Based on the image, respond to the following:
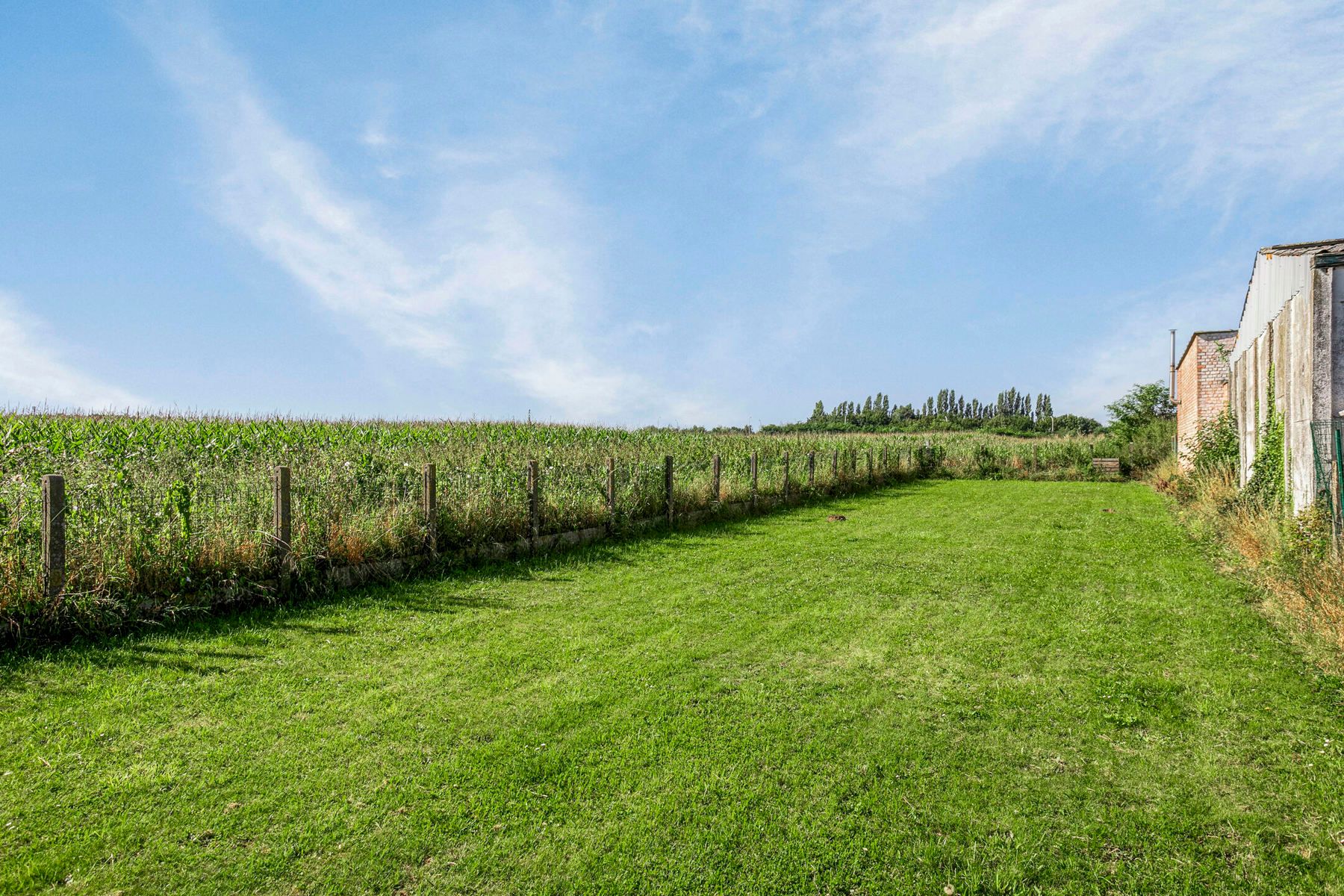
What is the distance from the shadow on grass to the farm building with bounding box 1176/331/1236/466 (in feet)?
45.7

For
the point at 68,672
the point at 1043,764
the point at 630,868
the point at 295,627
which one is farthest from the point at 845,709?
the point at 68,672

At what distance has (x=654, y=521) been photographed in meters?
10.8

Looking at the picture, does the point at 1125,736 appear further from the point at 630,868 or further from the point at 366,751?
the point at 366,751

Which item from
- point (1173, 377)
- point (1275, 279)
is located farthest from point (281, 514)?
point (1173, 377)

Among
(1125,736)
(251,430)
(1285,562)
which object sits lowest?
(1125,736)

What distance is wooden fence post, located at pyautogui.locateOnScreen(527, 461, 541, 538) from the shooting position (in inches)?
346

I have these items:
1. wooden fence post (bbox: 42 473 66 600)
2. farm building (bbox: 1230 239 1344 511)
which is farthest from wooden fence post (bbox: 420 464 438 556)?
farm building (bbox: 1230 239 1344 511)

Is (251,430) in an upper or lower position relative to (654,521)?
upper

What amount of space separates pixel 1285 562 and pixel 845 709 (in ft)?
17.1

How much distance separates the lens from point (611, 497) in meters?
9.99

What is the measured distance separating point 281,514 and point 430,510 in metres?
1.52

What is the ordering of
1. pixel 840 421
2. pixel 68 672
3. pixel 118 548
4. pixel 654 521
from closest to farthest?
1. pixel 68 672
2. pixel 118 548
3. pixel 654 521
4. pixel 840 421

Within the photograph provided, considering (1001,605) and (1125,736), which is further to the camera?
(1001,605)

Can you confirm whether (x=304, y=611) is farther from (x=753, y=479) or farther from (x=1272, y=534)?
(x=1272, y=534)
